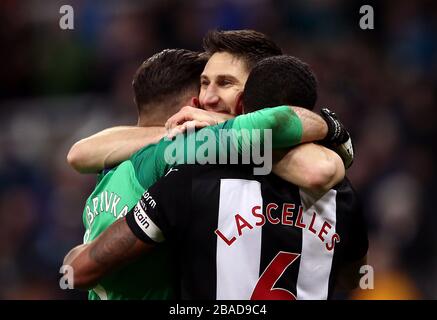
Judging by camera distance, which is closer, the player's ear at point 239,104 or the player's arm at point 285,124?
the player's arm at point 285,124

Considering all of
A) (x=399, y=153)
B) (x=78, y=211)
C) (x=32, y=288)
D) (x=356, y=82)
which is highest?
(x=356, y=82)

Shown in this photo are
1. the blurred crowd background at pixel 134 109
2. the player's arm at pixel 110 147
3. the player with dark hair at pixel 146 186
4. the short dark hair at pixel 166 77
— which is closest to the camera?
the player with dark hair at pixel 146 186

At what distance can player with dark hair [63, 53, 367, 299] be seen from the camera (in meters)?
3.00

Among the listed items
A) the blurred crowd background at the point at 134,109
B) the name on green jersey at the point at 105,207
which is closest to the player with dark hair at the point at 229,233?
the name on green jersey at the point at 105,207

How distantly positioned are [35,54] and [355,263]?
665 cm

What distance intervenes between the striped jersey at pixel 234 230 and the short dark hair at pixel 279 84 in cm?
26

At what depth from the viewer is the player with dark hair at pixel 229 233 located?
9.84 feet

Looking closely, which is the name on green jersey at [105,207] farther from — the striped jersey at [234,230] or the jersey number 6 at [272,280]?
the jersey number 6 at [272,280]

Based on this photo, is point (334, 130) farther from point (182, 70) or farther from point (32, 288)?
point (32, 288)

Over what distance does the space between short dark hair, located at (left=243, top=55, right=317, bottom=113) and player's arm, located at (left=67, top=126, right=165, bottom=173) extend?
48 centimetres

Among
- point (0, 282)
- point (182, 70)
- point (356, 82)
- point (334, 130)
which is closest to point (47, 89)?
point (0, 282)

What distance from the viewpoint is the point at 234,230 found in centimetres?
303

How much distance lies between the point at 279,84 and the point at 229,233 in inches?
21.2
